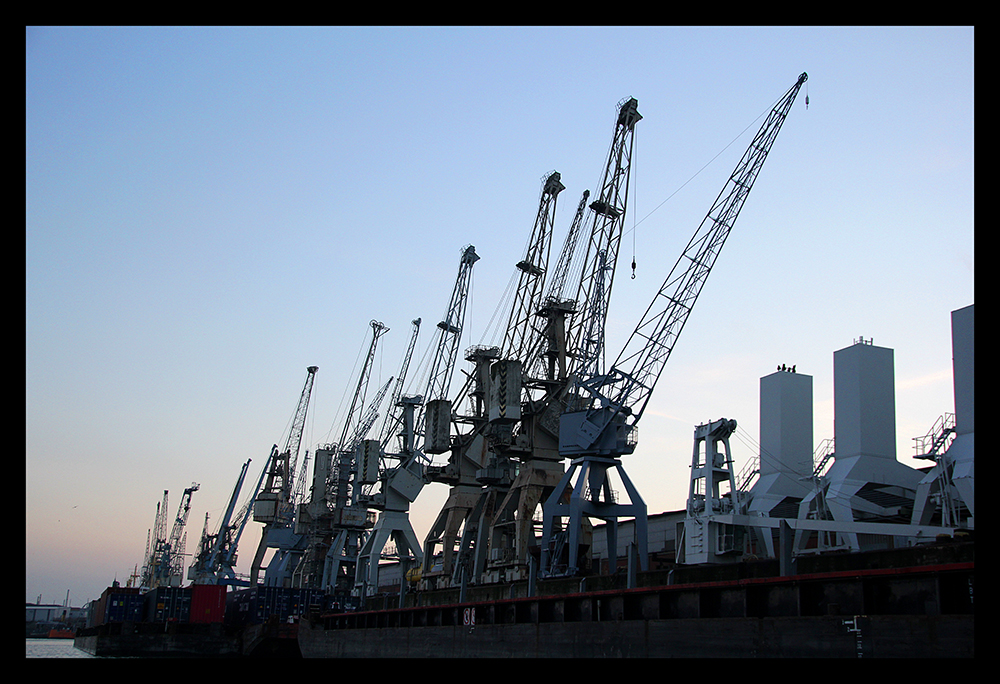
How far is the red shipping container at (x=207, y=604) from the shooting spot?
82812 mm

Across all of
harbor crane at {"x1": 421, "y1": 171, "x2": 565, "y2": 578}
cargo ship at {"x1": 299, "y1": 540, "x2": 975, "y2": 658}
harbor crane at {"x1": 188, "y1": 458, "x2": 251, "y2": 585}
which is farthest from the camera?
harbor crane at {"x1": 188, "y1": 458, "x2": 251, "y2": 585}

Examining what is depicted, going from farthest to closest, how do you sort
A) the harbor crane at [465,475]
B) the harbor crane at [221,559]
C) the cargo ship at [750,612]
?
the harbor crane at [221,559] < the harbor crane at [465,475] < the cargo ship at [750,612]

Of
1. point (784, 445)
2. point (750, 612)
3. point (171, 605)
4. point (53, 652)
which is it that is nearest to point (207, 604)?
point (171, 605)

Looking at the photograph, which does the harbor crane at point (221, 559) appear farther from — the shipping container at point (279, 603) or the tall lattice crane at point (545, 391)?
the tall lattice crane at point (545, 391)

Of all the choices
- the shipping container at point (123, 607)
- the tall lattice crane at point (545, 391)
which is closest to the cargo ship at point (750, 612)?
the tall lattice crane at point (545, 391)

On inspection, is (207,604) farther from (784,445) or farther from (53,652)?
(784,445)

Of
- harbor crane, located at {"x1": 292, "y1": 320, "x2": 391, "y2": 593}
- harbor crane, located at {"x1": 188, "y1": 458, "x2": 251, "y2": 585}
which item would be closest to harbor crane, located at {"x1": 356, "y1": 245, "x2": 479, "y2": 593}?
harbor crane, located at {"x1": 292, "y1": 320, "x2": 391, "y2": 593}

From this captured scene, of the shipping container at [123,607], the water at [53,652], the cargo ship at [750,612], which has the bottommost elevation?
the water at [53,652]

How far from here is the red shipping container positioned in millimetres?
82812

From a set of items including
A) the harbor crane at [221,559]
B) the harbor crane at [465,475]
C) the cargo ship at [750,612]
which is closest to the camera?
the cargo ship at [750,612]

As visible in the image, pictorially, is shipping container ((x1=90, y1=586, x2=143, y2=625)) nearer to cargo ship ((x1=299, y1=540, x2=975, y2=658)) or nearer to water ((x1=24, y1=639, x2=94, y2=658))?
water ((x1=24, y1=639, x2=94, y2=658))

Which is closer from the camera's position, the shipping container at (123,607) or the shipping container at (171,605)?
the shipping container at (171,605)
